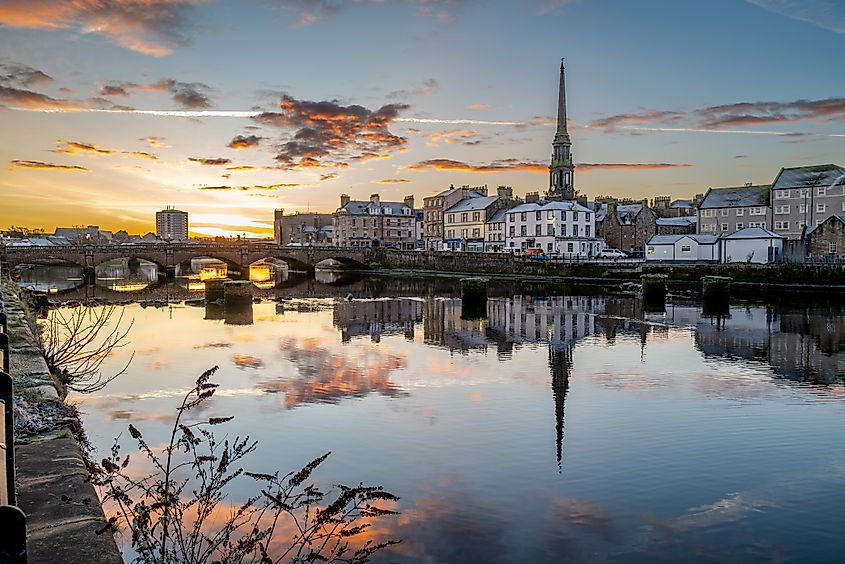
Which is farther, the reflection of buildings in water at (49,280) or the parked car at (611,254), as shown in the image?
the parked car at (611,254)

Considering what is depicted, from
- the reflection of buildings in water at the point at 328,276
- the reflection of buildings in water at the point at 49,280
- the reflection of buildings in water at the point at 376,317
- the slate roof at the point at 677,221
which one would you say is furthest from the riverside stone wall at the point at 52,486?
the slate roof at the point at 677,221

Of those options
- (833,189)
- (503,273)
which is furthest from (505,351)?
(833,189)

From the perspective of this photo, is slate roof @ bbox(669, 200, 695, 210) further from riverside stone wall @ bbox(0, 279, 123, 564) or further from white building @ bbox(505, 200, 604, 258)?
riverside stone wall @ bbox(0, 279, 123, 564)

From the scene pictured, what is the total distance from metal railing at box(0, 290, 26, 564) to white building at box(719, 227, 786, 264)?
2933 inches

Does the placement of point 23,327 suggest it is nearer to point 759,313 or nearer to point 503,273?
point 759,313

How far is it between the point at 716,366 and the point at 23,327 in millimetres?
21347

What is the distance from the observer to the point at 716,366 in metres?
23.6

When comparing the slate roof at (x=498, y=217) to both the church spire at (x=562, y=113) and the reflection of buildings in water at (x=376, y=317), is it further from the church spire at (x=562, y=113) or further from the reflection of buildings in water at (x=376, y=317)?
the reflection of buildings in water at (x=376, y=317)

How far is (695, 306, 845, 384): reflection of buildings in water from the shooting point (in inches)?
918

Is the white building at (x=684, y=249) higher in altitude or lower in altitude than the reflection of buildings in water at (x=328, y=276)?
higher

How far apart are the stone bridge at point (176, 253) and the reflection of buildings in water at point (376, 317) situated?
3880 centimetres

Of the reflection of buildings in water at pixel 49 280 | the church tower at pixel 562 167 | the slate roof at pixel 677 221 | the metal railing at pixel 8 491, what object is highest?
the church tower at pixel 562 167

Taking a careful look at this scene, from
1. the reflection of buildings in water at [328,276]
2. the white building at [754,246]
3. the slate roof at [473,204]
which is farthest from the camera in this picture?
the slate roof at [473,204]

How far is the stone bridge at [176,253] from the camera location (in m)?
71.5
